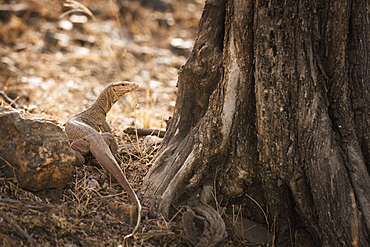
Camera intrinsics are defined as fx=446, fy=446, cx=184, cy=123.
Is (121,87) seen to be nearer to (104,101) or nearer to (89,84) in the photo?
(104,101)

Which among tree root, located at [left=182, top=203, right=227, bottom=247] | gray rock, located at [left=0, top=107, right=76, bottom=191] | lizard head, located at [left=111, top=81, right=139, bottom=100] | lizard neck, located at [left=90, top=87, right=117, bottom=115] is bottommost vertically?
tree root, located at [left=182, top=203, right=227, bottom=247]

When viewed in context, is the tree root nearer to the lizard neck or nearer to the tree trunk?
the tree trunk

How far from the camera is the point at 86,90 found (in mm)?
8578

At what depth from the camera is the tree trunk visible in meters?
3.43

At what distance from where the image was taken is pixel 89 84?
8930 mm

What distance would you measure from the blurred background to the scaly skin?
2.88 ft

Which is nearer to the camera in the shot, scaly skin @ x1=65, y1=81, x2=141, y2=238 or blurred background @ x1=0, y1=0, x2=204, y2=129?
scaly skin @ x1=65, y1=81, x2=141, y2=238

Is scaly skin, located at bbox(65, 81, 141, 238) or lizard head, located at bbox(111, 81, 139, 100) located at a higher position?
lizard head, located at bbox(111, 81, 139, 100)

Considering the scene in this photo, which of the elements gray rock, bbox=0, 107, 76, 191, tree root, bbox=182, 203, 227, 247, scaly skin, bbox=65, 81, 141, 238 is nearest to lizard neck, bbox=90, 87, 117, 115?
scaly skin, bbox=65, 81, 141, 238

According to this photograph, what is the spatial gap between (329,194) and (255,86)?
Answer: 1013 millimetres

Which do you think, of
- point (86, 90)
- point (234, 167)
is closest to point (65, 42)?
point (86, 90)

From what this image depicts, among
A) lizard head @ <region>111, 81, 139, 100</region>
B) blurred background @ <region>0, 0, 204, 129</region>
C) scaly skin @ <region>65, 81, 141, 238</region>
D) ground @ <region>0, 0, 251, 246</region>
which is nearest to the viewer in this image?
ground @ <region>0, 0, 251, 246</region>

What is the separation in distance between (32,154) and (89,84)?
5.50 m

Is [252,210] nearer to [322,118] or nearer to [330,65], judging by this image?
[322,118]
